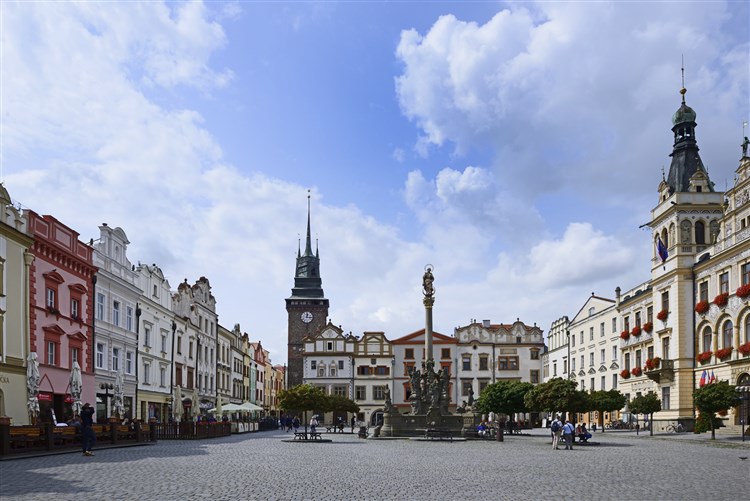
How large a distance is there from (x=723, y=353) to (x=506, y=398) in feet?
61.5

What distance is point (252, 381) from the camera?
3863 inches

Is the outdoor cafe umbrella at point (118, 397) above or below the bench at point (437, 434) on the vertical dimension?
above

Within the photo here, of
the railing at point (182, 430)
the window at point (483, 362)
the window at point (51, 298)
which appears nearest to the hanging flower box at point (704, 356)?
the railing at point (182, 430)

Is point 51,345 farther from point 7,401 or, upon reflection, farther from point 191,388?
point 191,388

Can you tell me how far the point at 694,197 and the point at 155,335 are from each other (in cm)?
3892

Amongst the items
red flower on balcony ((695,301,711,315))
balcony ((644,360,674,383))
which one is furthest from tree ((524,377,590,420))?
red flower on balcony ((695,301,711,315))

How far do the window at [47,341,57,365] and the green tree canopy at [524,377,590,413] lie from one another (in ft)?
85.0

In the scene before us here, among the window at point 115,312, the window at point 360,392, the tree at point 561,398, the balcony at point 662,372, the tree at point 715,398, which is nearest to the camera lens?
the tree at point 715,398

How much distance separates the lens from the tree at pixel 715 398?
1524 inches

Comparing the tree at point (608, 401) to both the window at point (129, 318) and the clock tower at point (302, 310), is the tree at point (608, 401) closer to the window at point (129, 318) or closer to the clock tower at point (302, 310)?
the window at point (129, 318)

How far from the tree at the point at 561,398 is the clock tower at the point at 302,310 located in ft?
200

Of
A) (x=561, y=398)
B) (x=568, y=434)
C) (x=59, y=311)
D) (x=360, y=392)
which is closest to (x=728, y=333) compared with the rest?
(x=561, y=398)

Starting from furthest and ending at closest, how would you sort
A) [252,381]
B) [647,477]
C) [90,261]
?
[252,381] < [90,261] < [647,477]

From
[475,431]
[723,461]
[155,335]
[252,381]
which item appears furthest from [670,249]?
[252,381]
